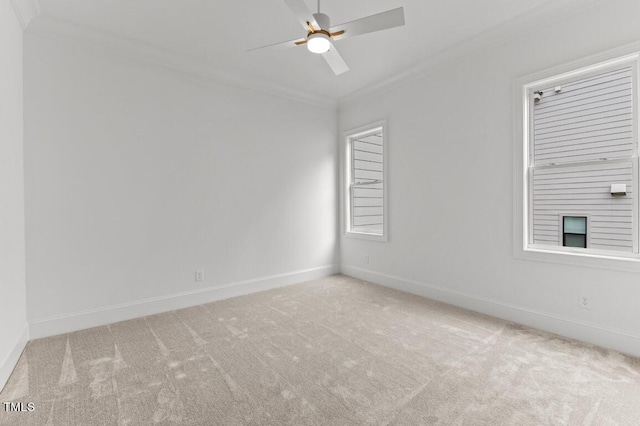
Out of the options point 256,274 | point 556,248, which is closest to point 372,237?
point 256,274

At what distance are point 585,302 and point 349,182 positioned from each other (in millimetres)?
3318

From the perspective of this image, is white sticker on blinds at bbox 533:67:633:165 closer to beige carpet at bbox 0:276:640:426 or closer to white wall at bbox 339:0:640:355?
white wall at bbox 339:0:640:355

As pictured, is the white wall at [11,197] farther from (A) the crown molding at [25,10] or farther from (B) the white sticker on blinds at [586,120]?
(B) the white sticker on blinds at [586,120]

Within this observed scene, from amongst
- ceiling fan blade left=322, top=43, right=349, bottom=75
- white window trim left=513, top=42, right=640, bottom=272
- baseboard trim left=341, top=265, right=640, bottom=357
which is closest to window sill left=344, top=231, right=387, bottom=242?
baseboard trim left=341, top=265, right=640, bottom=357

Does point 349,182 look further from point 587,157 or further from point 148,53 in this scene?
point 148,53

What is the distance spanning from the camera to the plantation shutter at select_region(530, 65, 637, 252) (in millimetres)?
2496

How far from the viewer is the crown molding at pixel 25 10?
2436 mm

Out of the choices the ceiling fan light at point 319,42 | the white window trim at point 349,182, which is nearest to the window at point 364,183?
the white window trim at point 349,182

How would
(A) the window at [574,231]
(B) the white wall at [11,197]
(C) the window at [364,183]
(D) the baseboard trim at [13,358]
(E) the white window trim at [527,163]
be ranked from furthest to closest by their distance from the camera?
(C) the window at [364,183]
(A) the window at [574,231]
(E) the white window trim at [527,163]
(B) the white wall at [11,197]
(D) the baseboard trim at [13,358]

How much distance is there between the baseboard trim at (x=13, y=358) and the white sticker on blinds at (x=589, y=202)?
4391 mm

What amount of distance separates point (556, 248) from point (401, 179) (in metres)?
1.89

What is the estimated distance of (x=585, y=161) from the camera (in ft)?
8.79

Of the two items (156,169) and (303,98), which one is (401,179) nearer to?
(303,98)

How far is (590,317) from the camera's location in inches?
102
